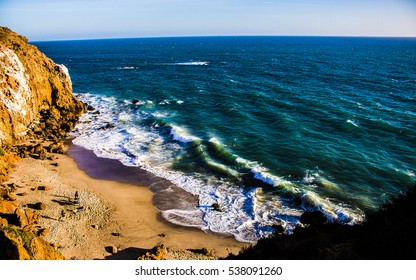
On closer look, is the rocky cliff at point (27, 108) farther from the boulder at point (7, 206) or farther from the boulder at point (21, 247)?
the boulder at point (21, 247)

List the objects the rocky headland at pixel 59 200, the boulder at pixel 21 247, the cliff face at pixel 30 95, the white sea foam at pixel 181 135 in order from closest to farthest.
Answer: the boulder at pixel 21 247, the rocky headland at pixel 59 200, the cliff face at pixel 30 95, the white sea foam at pixel 181 135

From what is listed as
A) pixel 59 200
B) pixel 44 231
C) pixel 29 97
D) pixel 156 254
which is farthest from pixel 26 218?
pixel 29 97

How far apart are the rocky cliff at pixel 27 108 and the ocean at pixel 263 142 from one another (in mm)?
3591

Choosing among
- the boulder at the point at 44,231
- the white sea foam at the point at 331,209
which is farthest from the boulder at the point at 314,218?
the boulder at the point at 44,231

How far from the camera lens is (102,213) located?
2398 cm

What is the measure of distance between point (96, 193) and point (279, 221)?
16.8m

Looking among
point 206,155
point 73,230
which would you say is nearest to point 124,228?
point 73,230

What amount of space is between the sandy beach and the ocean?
169cm

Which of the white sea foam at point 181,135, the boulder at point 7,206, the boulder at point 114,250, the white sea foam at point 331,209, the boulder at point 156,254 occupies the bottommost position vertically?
the boulder at point 114,250

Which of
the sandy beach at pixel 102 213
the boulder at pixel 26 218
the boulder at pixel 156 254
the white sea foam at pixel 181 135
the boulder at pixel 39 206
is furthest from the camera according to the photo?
the white sea foam at pixel 181 135

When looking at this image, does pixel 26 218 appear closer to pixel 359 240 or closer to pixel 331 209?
pixel 359 240

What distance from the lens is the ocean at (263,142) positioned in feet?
82.2

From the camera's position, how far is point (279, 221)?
2314 centimetres
